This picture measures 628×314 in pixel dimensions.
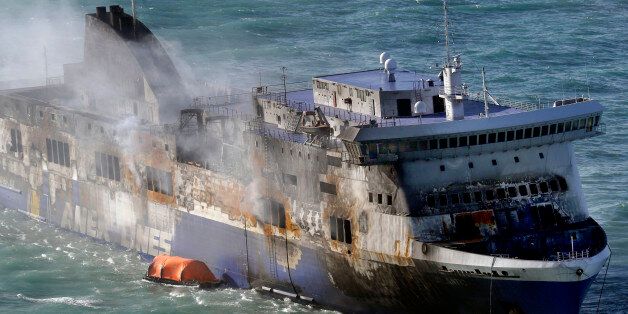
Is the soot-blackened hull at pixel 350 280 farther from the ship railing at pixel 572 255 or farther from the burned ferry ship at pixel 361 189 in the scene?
the ship railing at pixel 572 255

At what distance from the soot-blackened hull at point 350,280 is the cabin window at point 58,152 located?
9.20 metres

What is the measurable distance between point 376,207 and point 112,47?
2166 cm

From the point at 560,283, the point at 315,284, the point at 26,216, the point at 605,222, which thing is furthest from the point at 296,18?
the point at 560,283

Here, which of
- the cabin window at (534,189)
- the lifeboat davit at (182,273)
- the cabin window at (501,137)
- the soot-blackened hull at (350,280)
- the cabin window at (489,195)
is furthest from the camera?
the lifeboat davit at (182,273)

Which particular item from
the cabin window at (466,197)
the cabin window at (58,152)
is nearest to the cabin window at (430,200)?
the cabin window at (466,197)

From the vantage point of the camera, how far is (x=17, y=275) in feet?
195

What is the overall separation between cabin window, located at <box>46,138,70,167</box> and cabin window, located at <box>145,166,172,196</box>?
22.2ft

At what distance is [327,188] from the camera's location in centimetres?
5053

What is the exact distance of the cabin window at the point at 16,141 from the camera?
68.9 meters

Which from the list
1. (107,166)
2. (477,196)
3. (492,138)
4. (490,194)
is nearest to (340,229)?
(477,196)

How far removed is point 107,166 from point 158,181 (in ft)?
14.2

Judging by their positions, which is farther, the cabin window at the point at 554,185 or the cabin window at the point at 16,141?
the cabin window at the point at 16,141

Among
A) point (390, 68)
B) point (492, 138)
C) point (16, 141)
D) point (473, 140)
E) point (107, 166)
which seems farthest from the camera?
point (16, 141)

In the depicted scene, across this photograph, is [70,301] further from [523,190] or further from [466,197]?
[523,190]
